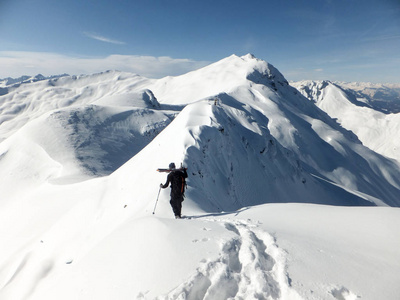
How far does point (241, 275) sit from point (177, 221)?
2576 mm

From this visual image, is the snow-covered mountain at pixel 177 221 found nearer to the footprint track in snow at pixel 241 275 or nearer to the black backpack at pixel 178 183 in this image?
the footprint track in snow at pixel 241 275

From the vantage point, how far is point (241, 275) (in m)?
4.61

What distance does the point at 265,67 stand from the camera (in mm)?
111500

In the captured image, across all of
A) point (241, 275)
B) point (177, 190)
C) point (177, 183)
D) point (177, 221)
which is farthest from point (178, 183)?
point (241, 275)

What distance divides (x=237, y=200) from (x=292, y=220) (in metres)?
10.1

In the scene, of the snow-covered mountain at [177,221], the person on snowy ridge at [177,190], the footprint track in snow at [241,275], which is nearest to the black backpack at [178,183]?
the person on snowy ridge at [177,190]

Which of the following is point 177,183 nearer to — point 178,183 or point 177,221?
point 178,183

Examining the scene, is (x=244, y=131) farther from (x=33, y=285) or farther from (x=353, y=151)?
(x=353, y=151)

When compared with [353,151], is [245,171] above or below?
above

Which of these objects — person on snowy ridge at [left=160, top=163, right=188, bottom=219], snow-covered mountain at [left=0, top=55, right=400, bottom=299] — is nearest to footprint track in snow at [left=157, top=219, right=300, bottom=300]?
snow-covered mountain at [left=0, top=55, right=400, bottom=299]

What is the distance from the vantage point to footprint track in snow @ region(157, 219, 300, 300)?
414 cm

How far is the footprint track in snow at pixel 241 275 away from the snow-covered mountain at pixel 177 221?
2 cm

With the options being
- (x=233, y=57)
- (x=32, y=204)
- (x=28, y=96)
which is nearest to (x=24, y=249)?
(x=32, y=204)

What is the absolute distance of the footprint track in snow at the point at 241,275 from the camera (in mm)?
4145
